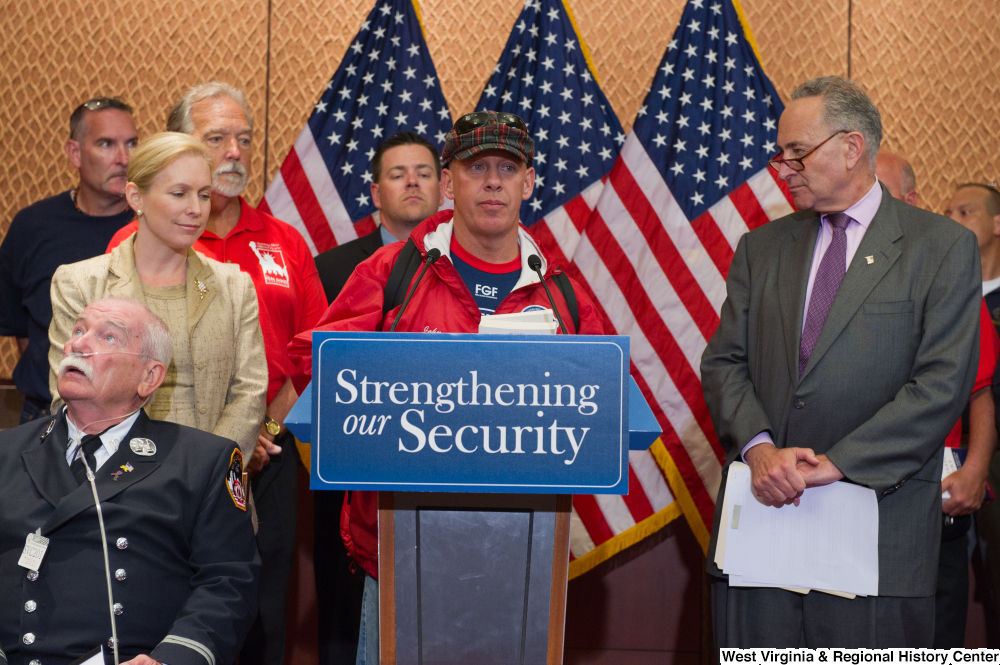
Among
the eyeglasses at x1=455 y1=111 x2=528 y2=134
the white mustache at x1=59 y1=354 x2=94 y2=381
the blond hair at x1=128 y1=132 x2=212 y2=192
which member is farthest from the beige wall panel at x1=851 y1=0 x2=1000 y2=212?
the white mustache at x1=59 y1=354 x2=94 y2=381

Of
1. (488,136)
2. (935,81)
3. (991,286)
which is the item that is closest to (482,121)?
(488,136)

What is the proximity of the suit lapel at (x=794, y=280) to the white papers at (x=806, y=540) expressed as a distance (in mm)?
279

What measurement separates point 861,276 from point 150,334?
1.58 meters

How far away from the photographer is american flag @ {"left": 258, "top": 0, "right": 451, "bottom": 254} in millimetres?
3809

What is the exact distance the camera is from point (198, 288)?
240cm

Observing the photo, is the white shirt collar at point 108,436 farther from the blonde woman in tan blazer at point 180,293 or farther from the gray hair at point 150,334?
the blonde woman in tan blazer at point 180,293

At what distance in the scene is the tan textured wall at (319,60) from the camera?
4086mm

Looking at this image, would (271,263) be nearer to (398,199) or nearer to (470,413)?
(398,199)

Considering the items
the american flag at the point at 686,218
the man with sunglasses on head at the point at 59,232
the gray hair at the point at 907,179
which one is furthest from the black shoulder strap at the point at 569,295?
the man with sunglasses on head at the point at 59,232

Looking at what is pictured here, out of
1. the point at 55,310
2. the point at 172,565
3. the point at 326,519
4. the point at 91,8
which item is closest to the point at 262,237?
the point at 55,310

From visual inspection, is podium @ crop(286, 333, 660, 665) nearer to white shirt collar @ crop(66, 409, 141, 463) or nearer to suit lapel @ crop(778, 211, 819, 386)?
white shirt collar @ crop(66, 409, 141, 463)

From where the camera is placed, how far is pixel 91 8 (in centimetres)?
411

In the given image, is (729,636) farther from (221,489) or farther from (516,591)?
(221,489)

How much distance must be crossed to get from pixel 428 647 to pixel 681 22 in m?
2.96
